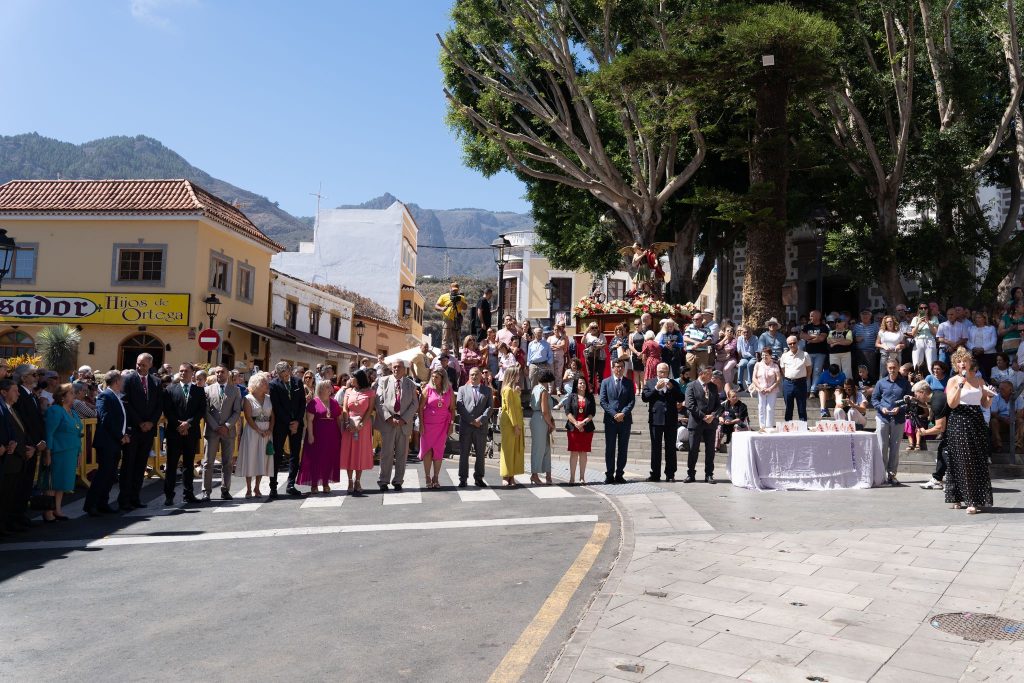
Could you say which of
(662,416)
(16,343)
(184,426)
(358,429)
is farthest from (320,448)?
(16,343)

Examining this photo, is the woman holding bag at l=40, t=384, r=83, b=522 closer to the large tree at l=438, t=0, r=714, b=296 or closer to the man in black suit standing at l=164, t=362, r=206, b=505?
the man in black suit standing at l=164, t=362, r=206, b=505

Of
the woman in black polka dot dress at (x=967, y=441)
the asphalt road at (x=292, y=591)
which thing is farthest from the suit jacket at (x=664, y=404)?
the woman in black polka dot dress at (x=967, y=441)

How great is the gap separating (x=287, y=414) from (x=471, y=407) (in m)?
2.70

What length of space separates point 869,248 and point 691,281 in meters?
7.26

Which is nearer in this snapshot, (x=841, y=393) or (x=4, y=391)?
(x=4, y=391)

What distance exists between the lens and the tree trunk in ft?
68.2

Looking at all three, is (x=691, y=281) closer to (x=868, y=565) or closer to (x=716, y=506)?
(x=716, y=506)

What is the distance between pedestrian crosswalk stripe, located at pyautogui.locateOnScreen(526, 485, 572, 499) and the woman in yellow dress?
1.29 ft

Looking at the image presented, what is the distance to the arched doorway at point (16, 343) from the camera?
31562mm

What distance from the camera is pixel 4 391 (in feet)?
31.4

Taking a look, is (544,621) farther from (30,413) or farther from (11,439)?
(30,413)

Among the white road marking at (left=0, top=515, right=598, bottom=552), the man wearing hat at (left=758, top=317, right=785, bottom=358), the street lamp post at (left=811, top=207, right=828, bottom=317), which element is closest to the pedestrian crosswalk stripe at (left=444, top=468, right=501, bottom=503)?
the white road marking at (left=0, top=515, right=598, bottom=552)

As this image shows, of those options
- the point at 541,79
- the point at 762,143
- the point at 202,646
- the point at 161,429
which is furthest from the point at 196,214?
the point at 202,646

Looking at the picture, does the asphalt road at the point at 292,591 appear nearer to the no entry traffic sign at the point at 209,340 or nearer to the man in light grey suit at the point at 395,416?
the man in light grey suit at the point at 395,416
